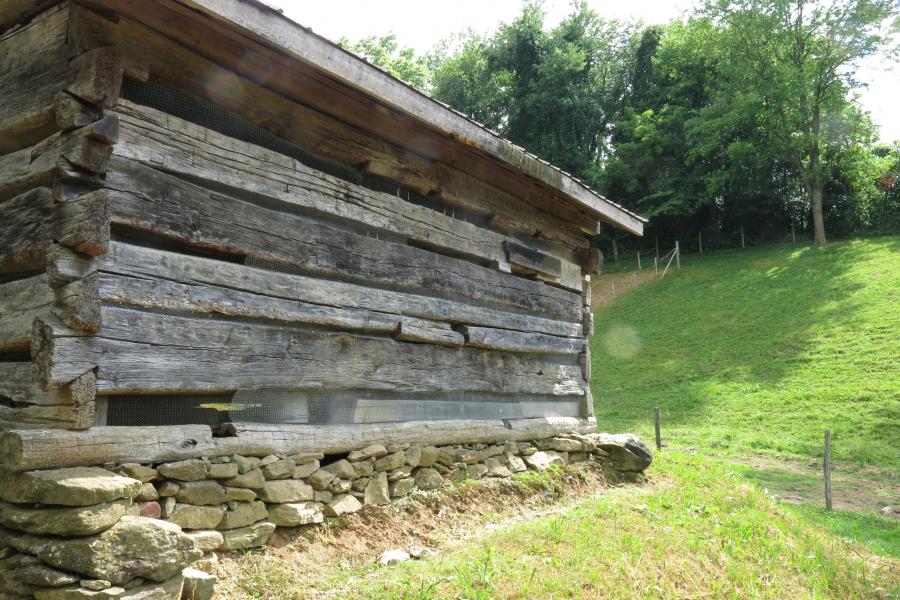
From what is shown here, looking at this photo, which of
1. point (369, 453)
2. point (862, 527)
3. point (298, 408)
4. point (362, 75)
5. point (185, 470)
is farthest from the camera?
point (862, 527)

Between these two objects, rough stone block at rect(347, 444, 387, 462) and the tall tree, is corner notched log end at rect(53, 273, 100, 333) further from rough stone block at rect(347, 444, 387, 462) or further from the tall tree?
the tall tree

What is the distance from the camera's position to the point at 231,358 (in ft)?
14.9

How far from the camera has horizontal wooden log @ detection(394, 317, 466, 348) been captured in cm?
591

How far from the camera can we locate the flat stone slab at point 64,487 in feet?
11.3

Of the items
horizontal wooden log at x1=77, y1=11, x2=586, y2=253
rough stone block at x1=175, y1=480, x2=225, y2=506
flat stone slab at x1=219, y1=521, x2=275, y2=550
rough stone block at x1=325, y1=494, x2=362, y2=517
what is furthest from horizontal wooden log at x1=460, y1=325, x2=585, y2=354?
rough stone block at x1=175, y1=480, x2=225, y2=506

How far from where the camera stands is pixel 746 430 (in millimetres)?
15914

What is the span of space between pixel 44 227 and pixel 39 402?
104cm

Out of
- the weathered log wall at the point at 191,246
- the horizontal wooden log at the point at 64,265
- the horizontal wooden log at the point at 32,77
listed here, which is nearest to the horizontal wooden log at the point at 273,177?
the weathered log wall at the point at 191,246

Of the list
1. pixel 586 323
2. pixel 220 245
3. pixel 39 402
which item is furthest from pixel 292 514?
pixel 586 323

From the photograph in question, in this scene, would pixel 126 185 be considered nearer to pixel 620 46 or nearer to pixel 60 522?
pixel 60 522

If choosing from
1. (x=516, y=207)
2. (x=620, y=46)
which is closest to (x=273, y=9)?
(x=516, y=207)

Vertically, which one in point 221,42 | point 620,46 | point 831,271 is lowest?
point 221,42

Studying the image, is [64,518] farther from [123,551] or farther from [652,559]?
[652,559]

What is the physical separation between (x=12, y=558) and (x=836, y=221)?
36.7 meters
